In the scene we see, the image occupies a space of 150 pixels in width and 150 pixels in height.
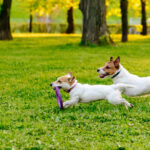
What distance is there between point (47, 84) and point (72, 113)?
305 centimetres

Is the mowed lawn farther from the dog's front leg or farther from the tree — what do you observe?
the tree

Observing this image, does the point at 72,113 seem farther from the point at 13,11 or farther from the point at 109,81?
the point at 13,11

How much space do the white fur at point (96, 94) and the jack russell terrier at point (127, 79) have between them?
1.20 feet

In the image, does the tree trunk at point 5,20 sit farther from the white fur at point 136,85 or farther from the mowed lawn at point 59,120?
the white fur at point 136,85

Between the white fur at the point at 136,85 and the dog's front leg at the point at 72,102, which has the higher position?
the white fur at the point at 136,85

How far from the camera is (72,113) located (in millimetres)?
6340

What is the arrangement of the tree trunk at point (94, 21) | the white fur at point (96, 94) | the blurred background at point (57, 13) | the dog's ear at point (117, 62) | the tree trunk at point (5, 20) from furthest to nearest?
the blurred background at point (57, 13) → the tree trunk at point (5, 20) → the tree trunk at point (94, 21) → the dog's ear at point (117, 62) → the white fur at point (96, 94)

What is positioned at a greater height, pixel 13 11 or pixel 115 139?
pixel 13 11

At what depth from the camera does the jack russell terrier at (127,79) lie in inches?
276

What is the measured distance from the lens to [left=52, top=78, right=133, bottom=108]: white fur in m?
6.50

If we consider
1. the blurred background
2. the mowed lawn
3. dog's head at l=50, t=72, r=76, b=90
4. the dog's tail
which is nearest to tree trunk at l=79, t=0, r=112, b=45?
the mowed lawn

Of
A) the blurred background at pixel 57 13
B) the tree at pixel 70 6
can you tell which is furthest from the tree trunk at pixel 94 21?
the tree at pixel 70 6

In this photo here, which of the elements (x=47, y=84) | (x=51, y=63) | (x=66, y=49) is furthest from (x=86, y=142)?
(x=66, y=49)

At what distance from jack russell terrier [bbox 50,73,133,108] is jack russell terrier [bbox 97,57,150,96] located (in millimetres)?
367
